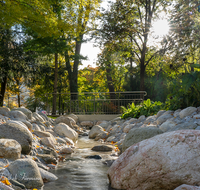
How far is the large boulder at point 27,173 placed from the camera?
9.82ft

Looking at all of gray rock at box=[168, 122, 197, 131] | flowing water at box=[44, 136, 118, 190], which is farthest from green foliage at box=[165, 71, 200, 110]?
flowing water at box=[44, 136, 118, 190]

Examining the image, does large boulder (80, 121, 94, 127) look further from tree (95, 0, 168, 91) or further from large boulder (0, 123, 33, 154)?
large boulder (0, 123, 33, 154)

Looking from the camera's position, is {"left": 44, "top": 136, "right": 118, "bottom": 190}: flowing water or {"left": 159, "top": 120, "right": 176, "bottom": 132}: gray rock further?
{"left": 159, "top": 120, "right": 176, "bottom": 132}: gray rock

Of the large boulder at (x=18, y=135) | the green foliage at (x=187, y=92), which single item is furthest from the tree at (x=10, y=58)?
the green foliage at (x=187, y=92)

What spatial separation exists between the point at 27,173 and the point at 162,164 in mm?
1865

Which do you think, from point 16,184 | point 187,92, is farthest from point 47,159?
point 187,92

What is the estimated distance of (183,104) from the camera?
22.8 feet

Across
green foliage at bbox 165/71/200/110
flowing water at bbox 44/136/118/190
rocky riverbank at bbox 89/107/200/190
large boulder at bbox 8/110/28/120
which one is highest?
green foliage at bbox 165/71/200/110

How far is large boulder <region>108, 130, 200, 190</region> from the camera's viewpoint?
270 centimetres

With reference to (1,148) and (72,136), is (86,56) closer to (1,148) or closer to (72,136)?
(72,136)

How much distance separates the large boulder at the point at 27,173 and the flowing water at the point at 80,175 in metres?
0.18

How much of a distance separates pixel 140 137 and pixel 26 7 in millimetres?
6619

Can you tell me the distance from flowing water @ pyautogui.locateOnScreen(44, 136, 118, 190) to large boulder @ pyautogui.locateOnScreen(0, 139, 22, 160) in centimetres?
77

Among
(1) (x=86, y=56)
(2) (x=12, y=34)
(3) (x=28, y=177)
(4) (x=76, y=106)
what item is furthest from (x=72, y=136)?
(2) (x=12, y=34)
